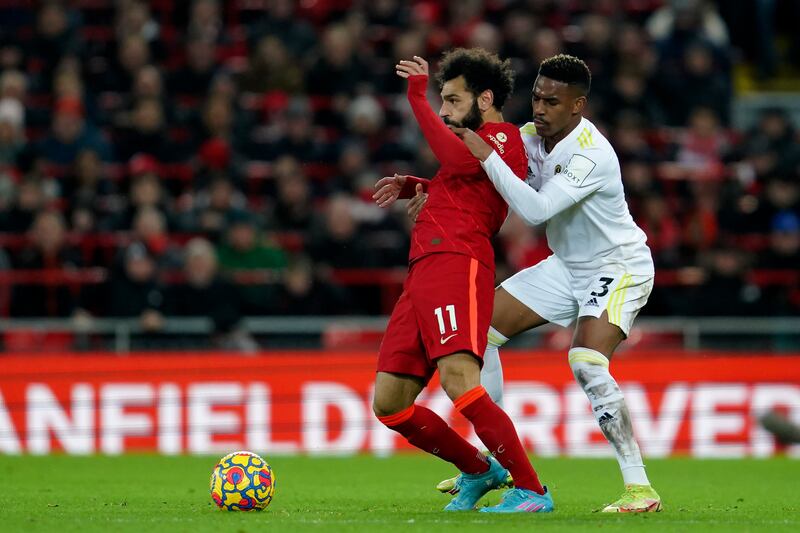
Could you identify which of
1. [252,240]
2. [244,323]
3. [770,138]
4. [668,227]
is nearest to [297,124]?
[252,240]

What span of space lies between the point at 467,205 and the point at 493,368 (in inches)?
44.9

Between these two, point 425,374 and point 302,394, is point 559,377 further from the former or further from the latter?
point 425,374

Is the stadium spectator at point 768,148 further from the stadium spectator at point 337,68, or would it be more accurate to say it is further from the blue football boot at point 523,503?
the blue football boot at point 523,503

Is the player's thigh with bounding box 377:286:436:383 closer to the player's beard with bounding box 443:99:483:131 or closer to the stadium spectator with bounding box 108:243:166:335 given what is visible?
the player's beard with bounding box 443:99:483:131

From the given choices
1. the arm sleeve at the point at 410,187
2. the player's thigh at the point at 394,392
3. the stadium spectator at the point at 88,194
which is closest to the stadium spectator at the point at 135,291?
the stadium spectator at the point at 88,194

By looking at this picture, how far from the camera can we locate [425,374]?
706 centimetres

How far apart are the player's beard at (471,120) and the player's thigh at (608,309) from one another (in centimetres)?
109

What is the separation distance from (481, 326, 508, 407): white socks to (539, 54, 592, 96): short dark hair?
1461 millimetres

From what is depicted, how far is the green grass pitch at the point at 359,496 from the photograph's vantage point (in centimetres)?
659

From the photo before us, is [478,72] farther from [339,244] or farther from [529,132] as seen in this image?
[339,244]

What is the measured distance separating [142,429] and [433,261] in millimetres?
6687

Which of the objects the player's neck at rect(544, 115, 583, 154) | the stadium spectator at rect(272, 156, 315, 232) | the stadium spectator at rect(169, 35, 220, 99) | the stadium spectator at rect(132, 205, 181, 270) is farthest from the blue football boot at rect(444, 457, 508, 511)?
the stadium spectator at rect(169, 35, 220, 99)

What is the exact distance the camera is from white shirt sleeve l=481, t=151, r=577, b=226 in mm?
6820

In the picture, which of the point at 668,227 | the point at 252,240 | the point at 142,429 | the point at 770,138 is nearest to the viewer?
the point at 142,429
